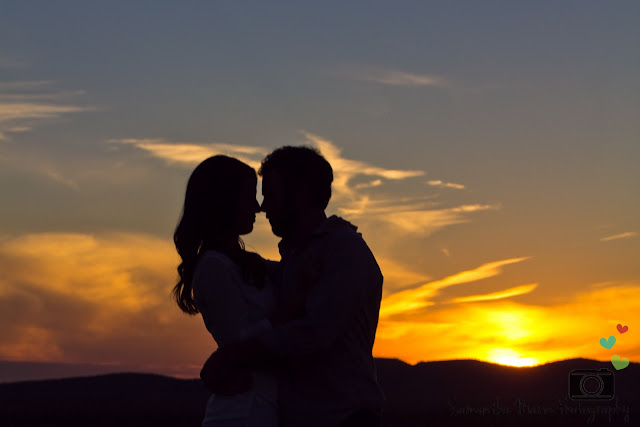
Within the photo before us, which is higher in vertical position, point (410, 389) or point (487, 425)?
point (410, 389)

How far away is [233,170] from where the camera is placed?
4211 millimetres

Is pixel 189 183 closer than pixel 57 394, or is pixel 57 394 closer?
pixel 189 183

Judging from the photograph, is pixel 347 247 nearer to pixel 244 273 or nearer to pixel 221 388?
pixel 244 273

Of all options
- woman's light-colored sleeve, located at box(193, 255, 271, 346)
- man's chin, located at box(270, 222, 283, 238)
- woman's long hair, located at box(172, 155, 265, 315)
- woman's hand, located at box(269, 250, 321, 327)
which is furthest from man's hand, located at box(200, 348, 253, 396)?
man's chin, located at box(270, 222, 283, 238)

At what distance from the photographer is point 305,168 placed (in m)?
4.46

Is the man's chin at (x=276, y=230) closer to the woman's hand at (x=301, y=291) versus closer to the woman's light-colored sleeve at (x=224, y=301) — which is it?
the woman's hand at (x=301, y=291)

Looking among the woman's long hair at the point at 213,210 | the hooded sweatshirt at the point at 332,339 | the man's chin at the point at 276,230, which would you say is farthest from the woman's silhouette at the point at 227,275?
the man's chin at the point at 276,230

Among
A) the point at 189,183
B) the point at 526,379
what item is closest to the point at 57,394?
the point at 526,379

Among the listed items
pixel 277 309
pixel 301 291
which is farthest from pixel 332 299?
pixel 277 309

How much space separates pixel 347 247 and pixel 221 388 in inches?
38.6

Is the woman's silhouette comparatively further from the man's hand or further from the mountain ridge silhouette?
the mountain ridge silhouette

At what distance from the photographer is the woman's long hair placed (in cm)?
419

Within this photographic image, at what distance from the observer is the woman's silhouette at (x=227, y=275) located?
12.9ft

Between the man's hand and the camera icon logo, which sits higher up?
the camera icon logo
